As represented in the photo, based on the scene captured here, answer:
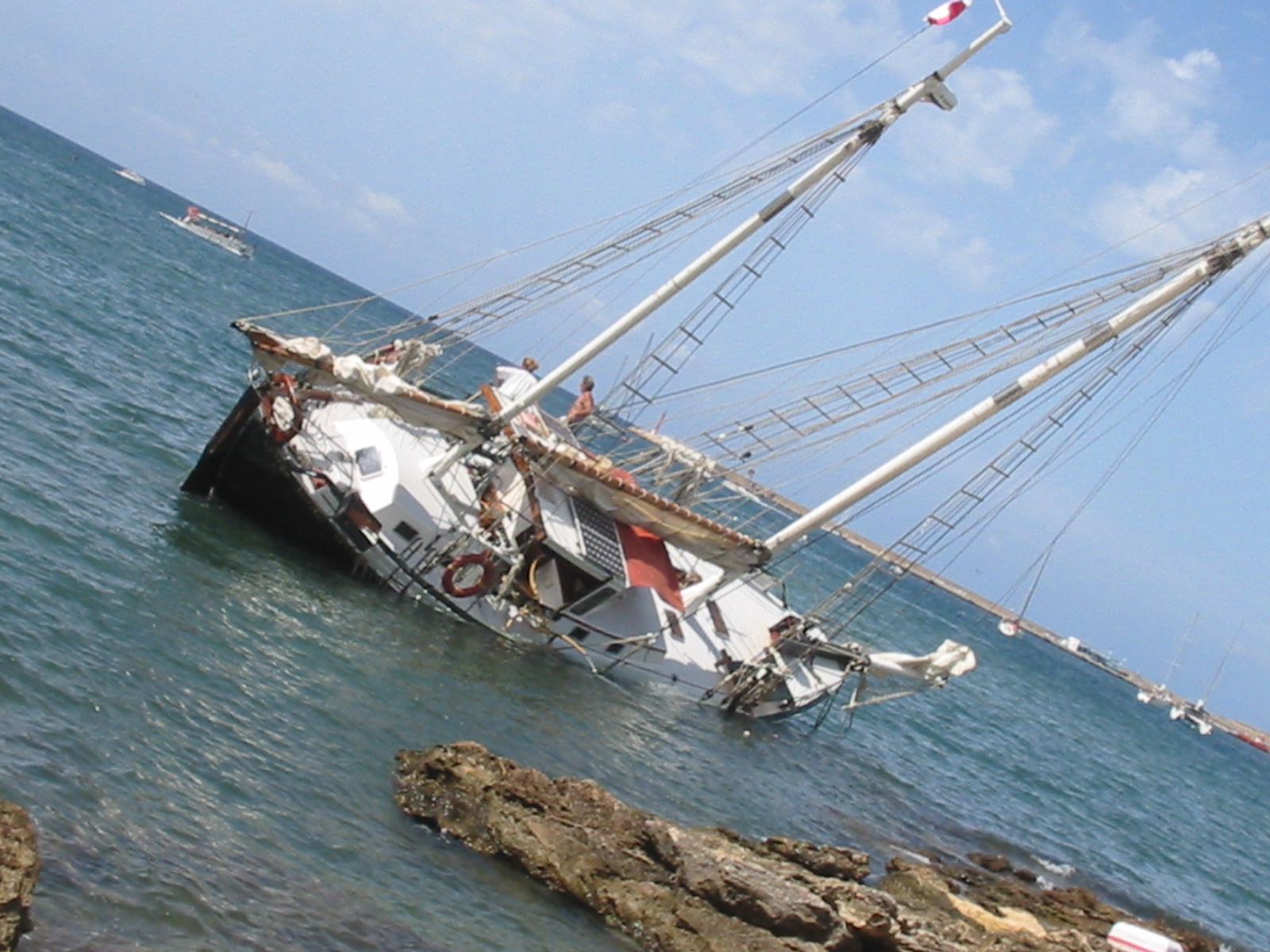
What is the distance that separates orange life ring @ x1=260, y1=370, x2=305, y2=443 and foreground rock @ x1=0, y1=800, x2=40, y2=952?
19569 millimetres

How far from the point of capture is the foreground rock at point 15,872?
12.1 meters

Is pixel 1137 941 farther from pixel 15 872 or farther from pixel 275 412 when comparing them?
pixel 275 412

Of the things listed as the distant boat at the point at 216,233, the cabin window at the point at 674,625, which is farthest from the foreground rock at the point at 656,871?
the distant boat at the point at 216,233

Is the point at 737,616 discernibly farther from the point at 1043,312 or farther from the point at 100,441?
the point at 100,441

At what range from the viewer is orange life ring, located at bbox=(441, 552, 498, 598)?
107 ft

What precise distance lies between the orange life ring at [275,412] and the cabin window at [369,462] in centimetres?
179

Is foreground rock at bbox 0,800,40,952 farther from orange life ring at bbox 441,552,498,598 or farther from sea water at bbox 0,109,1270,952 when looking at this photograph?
orange life ring at bbox 441,552,498,598

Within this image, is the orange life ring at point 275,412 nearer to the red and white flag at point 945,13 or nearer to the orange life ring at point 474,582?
the orange life ring at point 474,582

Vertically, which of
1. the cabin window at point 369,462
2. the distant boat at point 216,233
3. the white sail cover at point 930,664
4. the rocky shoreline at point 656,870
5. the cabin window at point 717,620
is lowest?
the rocky shoreline at point 656,870

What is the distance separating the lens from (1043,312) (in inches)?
1337

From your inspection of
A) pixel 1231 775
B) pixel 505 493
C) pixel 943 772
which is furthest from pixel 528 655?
pixel 1231 775

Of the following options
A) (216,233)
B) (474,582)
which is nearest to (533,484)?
(474,582)

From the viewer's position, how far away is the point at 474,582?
33.0 metres

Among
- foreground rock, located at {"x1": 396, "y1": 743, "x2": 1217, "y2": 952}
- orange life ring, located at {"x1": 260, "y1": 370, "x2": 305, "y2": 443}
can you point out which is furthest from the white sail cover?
orange life ring, located at {"x1": 260, "y1": 370, "x2": 305, "y2": 443}
